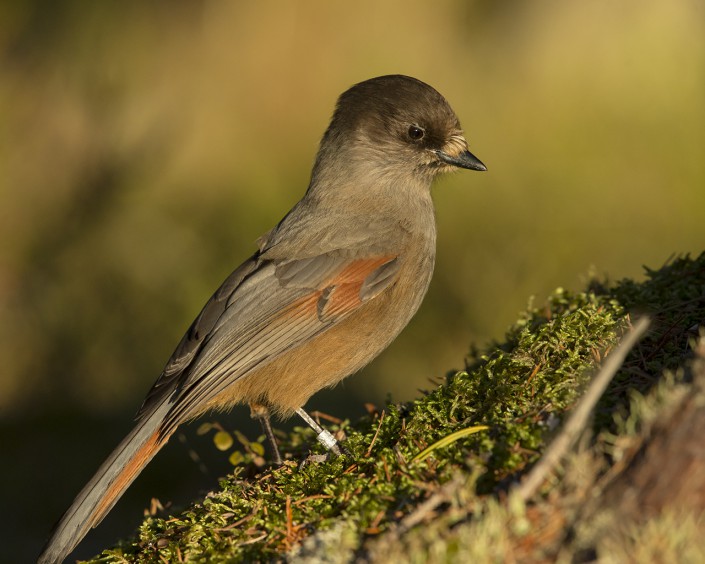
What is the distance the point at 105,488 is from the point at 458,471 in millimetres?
1505

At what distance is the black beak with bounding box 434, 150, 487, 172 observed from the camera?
466 centimetres

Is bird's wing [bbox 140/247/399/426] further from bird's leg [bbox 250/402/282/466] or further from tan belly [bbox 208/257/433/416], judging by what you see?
bird's leg [bbox 250/402/282/466]

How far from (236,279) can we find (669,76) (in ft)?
19.3

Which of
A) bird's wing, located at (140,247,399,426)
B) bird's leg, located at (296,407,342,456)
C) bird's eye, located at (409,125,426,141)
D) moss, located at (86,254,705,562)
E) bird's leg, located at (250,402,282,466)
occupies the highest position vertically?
bird's eye, located at (409,125,426,141)

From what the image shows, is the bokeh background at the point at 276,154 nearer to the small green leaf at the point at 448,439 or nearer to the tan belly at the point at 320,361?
the tan belly at the point at 320,361

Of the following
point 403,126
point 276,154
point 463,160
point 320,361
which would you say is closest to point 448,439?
point 320,361

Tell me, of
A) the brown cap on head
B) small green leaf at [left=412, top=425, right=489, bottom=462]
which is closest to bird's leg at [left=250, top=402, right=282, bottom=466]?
small green leaf at [left=412, top=425, right=489, bottom=462]

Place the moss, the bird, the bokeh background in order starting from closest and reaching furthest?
the moss, the bird, the bokeh background

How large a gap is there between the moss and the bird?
0.39m

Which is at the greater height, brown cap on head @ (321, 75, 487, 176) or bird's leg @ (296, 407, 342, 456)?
brown cap on head @ (321, 75, 487, 176)

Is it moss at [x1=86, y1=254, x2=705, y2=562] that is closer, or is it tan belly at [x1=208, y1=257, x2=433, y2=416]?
moss at [x1=86, y1=254, x2=705, y2=562]

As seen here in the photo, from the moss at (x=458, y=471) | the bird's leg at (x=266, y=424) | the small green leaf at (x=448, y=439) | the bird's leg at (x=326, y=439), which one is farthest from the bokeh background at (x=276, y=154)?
the small green leaf at (x=448, y=439)

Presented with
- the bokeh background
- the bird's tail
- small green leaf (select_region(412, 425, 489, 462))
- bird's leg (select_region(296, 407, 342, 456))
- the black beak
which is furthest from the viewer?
the bokeh background

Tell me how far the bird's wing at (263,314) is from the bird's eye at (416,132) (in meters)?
0.88
